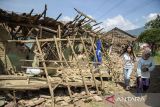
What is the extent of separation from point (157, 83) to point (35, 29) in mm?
6064

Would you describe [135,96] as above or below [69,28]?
below

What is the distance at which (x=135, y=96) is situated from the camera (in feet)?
31.2

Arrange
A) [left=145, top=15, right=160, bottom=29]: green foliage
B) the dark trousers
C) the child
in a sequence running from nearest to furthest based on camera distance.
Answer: the child < the dark trousers < [left=145, top=15, right=160, bottom=29]: green foliage

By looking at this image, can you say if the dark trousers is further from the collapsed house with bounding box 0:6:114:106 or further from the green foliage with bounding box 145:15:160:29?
the green foliage with bounding box 145:15:160:29

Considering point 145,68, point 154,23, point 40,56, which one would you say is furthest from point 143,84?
point 154,23

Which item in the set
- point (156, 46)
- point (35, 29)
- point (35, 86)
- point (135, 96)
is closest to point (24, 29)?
point (35, 29)

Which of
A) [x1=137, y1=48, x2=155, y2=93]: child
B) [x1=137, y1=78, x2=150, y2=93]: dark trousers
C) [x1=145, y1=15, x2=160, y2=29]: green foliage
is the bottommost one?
[x1=137, y1=78, x2=150, y2=93]: dark trousers

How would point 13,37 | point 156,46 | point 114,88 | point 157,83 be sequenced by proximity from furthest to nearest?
point 156,46
point 13,37
point 157,83
point 114,88

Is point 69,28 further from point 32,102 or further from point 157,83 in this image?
point 32,102

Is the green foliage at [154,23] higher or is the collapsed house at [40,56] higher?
the green foliage at [154,23]

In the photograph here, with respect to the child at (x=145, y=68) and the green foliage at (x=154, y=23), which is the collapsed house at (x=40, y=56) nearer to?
the child at (x=145, y=68)

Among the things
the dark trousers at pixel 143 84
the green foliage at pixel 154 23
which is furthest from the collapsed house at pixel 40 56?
the green foliage at pixel 154 23

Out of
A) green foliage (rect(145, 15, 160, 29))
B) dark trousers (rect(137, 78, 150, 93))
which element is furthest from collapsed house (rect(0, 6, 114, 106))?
green foliage (rect(145, 15, 160, 29))

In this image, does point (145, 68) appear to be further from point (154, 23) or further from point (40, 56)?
point (154, 23)
